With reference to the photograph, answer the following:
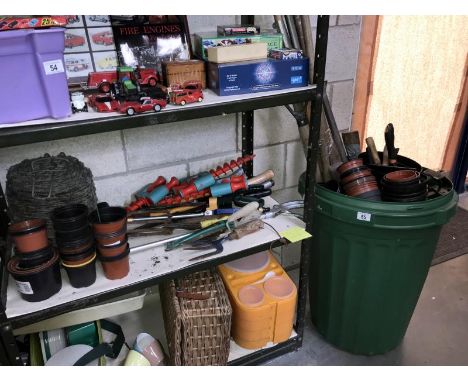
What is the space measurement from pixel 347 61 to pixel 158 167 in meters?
0.97

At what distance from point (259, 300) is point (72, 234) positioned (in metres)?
0.67

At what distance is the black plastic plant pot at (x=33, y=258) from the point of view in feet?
3.13

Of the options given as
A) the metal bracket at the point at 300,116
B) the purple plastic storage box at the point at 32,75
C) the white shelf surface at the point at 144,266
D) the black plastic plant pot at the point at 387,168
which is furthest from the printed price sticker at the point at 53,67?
the black plastic plant pot at the point at 387,168

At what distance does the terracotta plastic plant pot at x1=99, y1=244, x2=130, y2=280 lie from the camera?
1.05 metres

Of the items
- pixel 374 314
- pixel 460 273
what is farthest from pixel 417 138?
pixel 374 314

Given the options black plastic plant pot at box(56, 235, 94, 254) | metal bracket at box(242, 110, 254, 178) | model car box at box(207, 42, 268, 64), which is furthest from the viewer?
metal bracket at box(242, 110, 254, 178)

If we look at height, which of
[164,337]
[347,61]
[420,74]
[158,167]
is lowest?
[164,337]

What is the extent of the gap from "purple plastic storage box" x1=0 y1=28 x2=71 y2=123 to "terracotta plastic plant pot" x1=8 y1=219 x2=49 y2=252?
0.26 m

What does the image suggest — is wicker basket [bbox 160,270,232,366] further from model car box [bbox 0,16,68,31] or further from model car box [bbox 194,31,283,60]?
model car box [bbox 0,16,68,31]

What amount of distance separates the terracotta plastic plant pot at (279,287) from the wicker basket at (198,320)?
0.18 m

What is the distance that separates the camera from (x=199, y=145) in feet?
4.97

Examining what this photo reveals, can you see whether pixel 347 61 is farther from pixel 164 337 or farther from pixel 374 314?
pixel 164 337

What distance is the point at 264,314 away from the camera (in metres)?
1.33

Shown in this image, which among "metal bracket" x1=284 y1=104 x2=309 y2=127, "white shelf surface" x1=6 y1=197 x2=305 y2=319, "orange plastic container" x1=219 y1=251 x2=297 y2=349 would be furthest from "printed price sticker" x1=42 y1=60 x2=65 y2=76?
"orange plastic container" x1=219 y1=251 x2=297 y2=349
